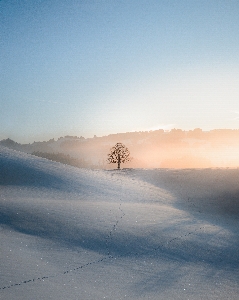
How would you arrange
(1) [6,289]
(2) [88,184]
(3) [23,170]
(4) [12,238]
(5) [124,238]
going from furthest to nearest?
(2) [88,184] < (3) [23,170] < (5) [124,238] < (4) [12,238] < (1) [6,289]

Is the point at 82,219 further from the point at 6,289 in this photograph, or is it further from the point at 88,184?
the point at 88,184

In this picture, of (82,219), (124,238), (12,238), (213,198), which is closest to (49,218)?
(82,219)

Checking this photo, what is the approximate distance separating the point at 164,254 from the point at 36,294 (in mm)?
3508

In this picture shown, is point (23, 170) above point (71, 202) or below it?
above

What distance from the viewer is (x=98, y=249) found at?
5.89 meters

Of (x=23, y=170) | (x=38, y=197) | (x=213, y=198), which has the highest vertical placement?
(x=23, y=170)

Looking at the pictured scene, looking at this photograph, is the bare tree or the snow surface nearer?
the snow surface

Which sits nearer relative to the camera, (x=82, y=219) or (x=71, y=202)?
(x=82, y=219)

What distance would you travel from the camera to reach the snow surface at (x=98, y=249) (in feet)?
14.0

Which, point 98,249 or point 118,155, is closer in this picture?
point 98,249

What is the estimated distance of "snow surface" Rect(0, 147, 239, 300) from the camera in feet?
14.0

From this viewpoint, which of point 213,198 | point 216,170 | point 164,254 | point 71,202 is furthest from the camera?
point 216,170

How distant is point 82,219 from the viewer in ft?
24.3

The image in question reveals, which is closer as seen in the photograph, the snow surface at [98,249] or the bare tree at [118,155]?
the snow surface at [98,249]
